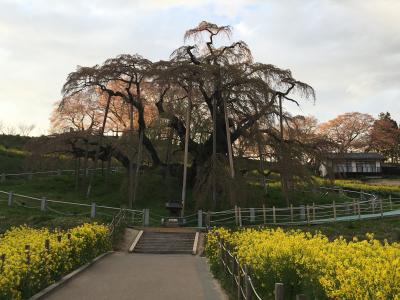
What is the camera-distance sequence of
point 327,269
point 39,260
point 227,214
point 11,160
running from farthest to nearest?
point 11,160 < point 227,214 < point 39,260 < point 327,269

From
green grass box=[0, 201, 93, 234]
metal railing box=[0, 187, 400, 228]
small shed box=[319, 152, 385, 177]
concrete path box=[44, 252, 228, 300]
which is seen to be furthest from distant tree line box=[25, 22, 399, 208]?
small shed box=[319, 152, 385, 177]

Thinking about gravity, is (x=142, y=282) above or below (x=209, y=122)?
below

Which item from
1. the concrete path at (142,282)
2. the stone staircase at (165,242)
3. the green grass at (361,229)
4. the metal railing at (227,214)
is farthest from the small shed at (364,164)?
the concrete path at (142,282)

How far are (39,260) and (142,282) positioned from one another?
2952mm

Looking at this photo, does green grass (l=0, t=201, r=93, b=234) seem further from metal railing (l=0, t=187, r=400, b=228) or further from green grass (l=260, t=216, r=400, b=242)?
green grass (l=260, t=216, r=400, b=242)

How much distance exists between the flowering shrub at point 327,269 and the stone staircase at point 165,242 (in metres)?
11.4

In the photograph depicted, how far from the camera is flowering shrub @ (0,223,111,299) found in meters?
8.88

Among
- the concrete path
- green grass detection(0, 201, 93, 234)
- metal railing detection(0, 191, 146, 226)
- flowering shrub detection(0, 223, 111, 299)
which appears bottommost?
the concrete path

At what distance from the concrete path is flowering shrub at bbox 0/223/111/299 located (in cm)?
45

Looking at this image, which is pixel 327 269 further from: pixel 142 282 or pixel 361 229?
pixel 361 229

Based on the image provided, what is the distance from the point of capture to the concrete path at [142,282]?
34.7 feet

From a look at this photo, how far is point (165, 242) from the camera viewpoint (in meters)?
23.0

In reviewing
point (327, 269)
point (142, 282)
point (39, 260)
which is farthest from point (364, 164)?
point (327, 269)

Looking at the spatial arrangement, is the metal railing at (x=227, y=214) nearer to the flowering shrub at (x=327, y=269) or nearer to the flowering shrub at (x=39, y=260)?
the flowering shrub at (x=39, y=260)
